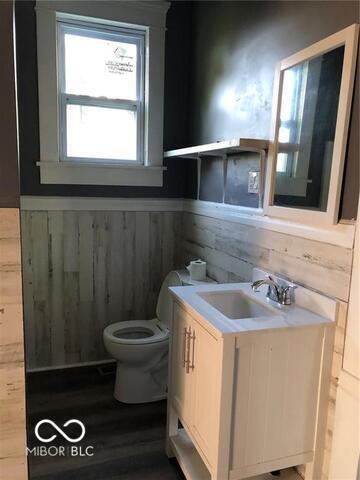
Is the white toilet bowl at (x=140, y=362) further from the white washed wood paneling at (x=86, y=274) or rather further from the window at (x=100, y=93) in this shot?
the window at (x=100, y=93)

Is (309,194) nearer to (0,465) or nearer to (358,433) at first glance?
(358,433)

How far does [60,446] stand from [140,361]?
605 mm

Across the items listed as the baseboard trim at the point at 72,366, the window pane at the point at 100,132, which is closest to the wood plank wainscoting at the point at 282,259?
the window pane at the point at 100,132

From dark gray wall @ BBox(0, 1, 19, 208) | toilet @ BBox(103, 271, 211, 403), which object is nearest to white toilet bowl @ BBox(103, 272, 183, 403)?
toilet @ BBox(103, 271, 211, 403)

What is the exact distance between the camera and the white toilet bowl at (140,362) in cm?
224

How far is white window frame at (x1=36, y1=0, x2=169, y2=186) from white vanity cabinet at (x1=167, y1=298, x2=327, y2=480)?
1499 millimetres

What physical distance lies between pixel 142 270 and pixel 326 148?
176 centimetres

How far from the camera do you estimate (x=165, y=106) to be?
2770mm

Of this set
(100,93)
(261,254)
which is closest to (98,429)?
(261,254)

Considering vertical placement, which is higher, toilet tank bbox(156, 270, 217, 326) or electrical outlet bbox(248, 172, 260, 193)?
electrical outlet bbox(248, 172, 260, 193)

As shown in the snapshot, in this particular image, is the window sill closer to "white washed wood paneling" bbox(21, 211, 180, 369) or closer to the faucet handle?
"white washed wood paneling" bbox(21, 211, 180, 369)

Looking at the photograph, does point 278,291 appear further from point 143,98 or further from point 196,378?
point 143,98

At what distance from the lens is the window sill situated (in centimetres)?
253

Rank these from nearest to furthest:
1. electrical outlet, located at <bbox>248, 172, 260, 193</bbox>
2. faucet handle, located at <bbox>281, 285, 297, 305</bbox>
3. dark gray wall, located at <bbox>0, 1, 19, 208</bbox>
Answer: dark gray wall, located at <bbox>0, 1, 19, 208</bbox> → faucet handle, located at <bbox>281, 285, 297, 305</bbox> → electrical outlet, located at <bbox>248, 172, 260, 193</bbox>
